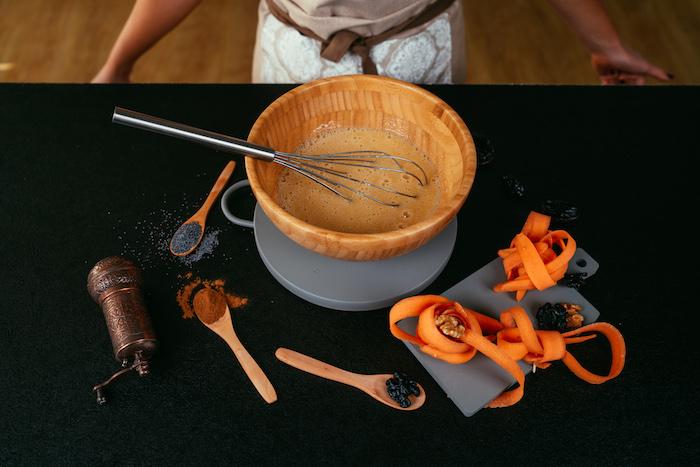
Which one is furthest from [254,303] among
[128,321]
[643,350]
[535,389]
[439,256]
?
[643,350]

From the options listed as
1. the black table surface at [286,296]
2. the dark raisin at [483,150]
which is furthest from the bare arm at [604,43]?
the dark raisin at [483,150]

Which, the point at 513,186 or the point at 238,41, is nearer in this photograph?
the point at 513,186

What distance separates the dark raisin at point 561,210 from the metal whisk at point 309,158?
24 centimetres

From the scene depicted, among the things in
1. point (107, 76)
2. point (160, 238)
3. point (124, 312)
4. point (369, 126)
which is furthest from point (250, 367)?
point (107, 76)

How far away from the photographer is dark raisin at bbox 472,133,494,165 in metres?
0.92

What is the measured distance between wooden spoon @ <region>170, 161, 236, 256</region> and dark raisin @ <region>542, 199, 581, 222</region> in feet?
1.85

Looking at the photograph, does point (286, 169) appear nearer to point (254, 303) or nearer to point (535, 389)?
point (254, 303)

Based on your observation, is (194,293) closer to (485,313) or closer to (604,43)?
(485,313)

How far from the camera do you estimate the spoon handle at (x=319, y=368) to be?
69cm

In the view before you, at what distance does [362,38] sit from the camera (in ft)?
3.47

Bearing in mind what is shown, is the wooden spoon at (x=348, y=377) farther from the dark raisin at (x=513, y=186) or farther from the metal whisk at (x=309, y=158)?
the dark raisin at (x=513, y=186)

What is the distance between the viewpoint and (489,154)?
0.92m

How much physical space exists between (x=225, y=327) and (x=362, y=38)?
0.67m

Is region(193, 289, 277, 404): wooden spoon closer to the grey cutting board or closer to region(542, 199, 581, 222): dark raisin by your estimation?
the grey cutting board
